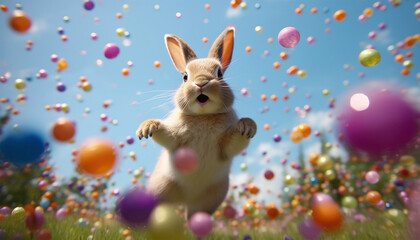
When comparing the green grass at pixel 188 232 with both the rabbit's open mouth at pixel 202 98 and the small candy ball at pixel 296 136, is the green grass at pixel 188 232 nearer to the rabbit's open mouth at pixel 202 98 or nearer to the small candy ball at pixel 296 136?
the small candy ball at pixel 296 136

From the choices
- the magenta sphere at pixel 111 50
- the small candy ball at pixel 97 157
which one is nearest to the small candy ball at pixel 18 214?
the small candy ball at pixel 97 157

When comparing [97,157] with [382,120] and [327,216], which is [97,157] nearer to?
[327,216]

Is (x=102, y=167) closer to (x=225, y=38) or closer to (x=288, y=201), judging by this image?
(x=225, y=38)

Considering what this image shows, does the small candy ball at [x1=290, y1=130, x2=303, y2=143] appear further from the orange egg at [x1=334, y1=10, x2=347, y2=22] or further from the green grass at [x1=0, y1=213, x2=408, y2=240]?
the orange egg at [x1=334, y1=10, x2=347, y2=22]

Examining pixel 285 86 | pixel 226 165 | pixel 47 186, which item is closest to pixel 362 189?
pixel 285 86

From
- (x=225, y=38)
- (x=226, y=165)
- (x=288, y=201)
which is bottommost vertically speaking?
(x=288, y=201)

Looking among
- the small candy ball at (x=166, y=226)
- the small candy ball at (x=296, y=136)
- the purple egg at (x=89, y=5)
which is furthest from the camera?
the purple egg at (x=89, y=5)
